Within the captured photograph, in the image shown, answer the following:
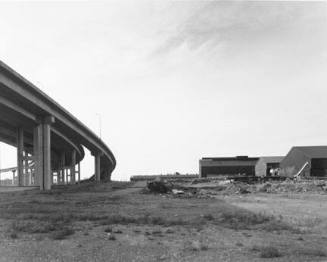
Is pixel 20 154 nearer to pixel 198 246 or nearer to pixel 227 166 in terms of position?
pixel 198 246

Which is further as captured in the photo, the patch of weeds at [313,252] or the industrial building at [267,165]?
the industrial building at [267,165]

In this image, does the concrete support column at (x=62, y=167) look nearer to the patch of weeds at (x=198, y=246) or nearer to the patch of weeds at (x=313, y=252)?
the patch of weeds at (x=198, y=246)

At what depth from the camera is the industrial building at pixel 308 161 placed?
94812 mm

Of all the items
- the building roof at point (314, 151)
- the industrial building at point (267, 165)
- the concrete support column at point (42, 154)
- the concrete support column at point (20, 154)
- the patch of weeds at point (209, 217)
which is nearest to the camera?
the patch of weeds at point (209, 217)

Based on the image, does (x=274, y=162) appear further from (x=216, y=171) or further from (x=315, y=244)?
(x=315, y=244)

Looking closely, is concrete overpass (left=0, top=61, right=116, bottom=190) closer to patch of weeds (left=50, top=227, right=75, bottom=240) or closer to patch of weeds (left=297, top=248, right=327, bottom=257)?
patch of weeds (left=50, top=227, right=75, bottom=240)

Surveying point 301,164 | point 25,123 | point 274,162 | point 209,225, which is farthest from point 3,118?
point 274,162

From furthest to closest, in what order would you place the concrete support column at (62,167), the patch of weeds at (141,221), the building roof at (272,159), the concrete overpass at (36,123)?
the building roof at (272,159) → the concrete support column at (62,167) → the concrete overpass at (36,123) → the patch of weeds at (141,221)

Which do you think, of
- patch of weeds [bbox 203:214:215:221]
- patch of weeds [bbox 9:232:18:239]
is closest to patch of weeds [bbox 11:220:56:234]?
patch of weeds [bbox 9:232:18:239]

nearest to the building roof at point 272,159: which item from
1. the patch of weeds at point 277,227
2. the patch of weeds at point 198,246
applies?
the patch of weeds at point 277,227

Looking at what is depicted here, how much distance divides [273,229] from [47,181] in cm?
5158

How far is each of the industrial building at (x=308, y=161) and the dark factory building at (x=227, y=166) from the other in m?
31.3

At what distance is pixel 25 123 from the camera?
6316 centimetres

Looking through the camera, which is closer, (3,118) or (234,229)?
(234,229)
